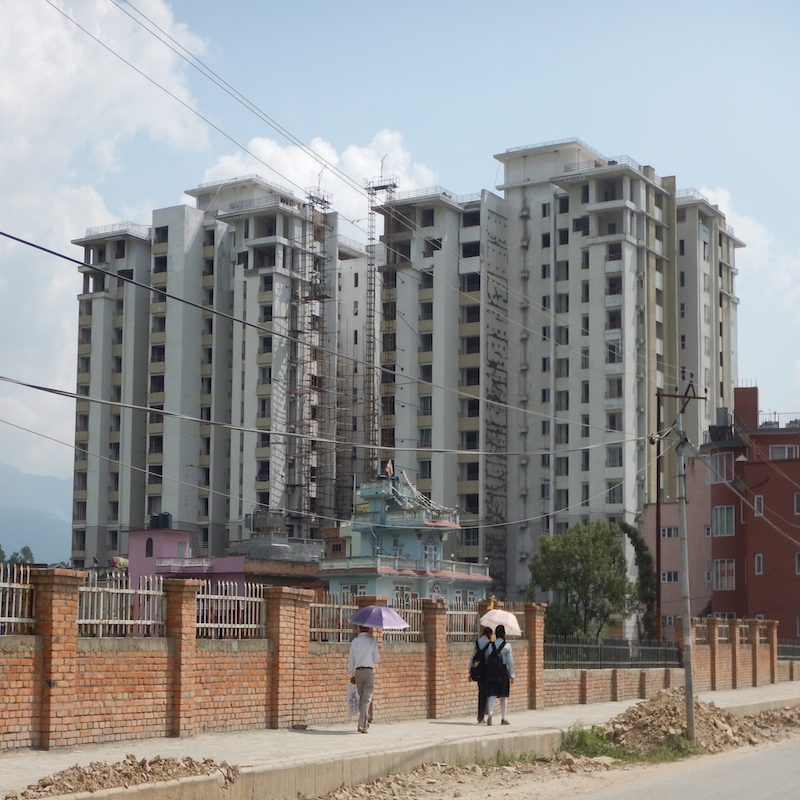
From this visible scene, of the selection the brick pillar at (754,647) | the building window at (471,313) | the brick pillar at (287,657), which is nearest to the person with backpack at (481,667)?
the brick pillar at (287,657)

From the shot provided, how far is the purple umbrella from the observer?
19719 mm

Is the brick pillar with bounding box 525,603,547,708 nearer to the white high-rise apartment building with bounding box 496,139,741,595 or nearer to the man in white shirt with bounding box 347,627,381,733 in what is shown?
the man in white shirt with bounding box 347,627,381,733

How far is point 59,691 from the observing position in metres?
14.8

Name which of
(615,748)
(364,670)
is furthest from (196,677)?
(615,748)

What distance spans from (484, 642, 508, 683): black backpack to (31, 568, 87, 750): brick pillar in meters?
8.65

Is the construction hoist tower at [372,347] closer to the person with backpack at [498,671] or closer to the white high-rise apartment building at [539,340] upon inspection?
the white high-rise apartment building at [539,340]

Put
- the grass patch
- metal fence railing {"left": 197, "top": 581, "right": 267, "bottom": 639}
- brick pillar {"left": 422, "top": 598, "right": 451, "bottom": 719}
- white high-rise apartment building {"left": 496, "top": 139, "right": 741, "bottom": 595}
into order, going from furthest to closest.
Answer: white high-rise apartment building {"left": 496, "top": 139, "right": 741, "bottom": 595} < brick pillar {"left": 422, "top": 598, "right": 451, "bottom": 719} < the grass patch < metal fence railing {"left": 197, "top": 581, "right": 267, "bottom": 639}

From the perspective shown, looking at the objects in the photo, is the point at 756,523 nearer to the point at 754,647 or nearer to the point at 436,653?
the point at 754,647

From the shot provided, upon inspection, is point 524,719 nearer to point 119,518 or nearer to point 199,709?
point 199,709

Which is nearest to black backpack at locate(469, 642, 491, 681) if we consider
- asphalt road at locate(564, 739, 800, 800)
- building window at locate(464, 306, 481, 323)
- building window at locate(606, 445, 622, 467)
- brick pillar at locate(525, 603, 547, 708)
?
asphalt road at locate(564, 739, 800, 800)

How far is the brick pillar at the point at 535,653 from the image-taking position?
27219 millimetres

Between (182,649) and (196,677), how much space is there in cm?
58

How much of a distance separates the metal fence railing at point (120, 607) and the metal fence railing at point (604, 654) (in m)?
14.0

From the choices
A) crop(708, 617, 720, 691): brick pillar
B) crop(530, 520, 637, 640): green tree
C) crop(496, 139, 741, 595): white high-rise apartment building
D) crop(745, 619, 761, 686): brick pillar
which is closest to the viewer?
crop(708, 617, 720, 691): brick pillar
